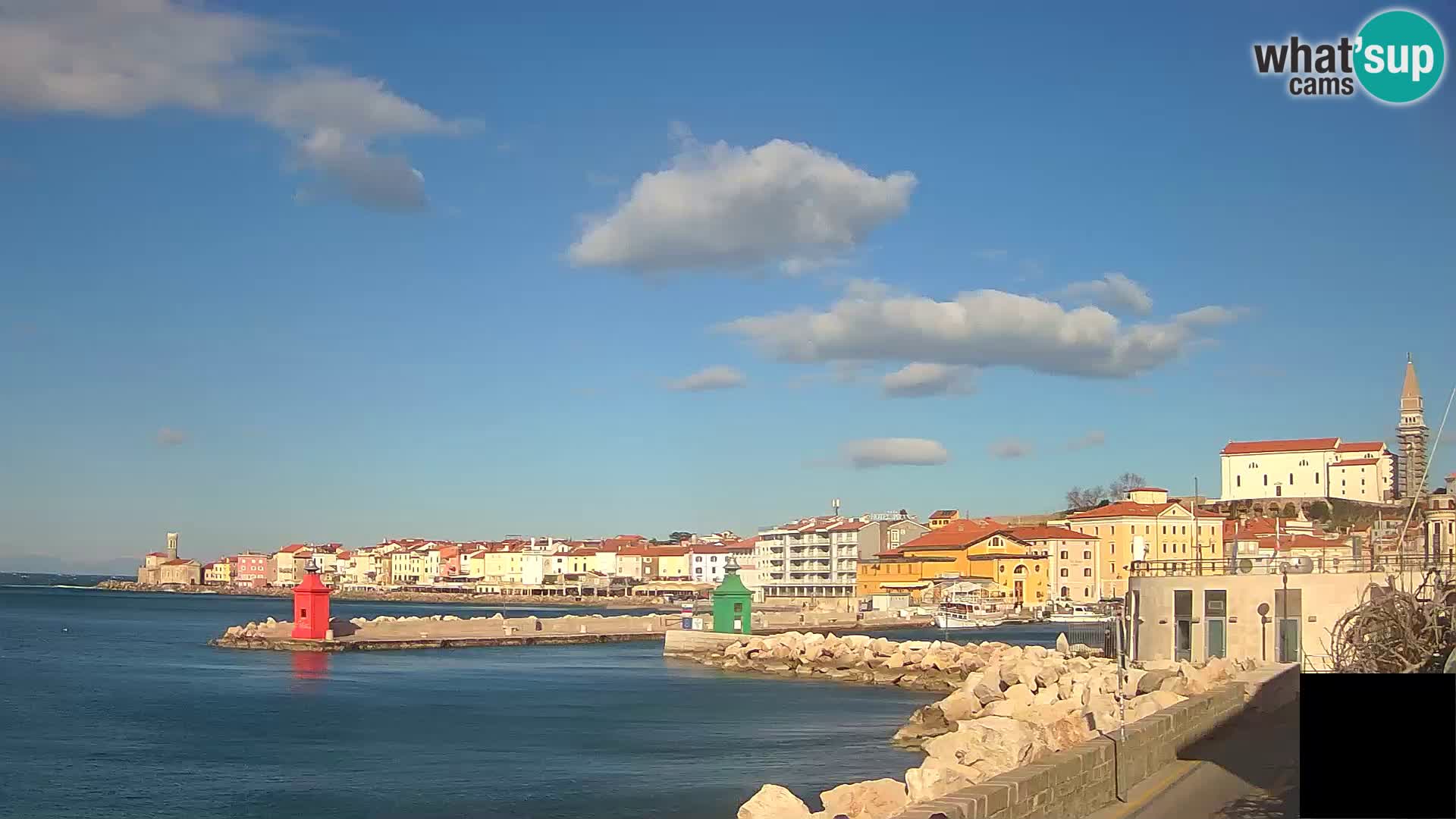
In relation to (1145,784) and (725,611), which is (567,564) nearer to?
(725,611)

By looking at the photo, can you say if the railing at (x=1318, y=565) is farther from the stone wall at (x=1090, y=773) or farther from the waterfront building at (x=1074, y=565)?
the waterfront building at (x=1074, y=565)

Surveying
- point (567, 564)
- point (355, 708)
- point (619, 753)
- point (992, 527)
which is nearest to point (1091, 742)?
point (619, 753)

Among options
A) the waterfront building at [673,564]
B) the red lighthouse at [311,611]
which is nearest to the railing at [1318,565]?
the red lighthouse at [311,611]

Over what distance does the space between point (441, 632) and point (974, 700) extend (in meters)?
42.6

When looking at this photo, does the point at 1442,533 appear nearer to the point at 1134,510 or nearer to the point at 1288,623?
the point at 1288,623

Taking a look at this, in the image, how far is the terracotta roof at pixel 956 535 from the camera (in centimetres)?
9869

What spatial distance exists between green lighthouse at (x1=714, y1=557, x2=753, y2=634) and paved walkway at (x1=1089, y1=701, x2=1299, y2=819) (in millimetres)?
42342

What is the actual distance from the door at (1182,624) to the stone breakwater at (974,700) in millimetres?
906

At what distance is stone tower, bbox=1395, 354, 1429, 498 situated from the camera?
321ft

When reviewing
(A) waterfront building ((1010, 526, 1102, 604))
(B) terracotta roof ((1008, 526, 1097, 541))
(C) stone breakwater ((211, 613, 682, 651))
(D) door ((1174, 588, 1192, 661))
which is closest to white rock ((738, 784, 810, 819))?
(D) door ((1174, 588, 1192, 661))

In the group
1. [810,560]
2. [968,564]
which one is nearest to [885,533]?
[810,560]

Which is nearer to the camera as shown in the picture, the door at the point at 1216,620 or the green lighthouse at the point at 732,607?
the door at the point at 1216,620

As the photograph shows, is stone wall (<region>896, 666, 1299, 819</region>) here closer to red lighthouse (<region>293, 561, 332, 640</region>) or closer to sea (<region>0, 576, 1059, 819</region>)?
sea (<region>0, 576, 1059, 819</region>)

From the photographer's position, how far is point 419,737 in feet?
99.2
